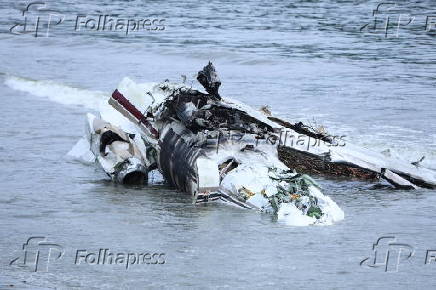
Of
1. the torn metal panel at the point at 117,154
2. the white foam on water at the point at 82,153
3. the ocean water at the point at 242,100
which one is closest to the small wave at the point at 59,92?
the ocean water at the point at 242,100

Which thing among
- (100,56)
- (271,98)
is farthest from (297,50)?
(271,98)

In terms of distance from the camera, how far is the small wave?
22797 millimetres

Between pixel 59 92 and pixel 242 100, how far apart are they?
15.2ft

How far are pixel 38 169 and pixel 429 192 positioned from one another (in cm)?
608

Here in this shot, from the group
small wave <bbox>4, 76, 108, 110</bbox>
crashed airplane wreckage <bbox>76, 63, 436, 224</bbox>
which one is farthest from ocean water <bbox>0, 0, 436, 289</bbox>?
crashed airplane wreckage <bbox>76, 63, 436, 224</bbox>

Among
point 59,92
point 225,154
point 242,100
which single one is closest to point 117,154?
point 225,154

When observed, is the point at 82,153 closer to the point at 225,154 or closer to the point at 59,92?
the point at 225,154

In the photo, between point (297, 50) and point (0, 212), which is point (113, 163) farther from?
point (297, 50)

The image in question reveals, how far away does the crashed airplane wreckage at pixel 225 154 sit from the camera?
41.5ft

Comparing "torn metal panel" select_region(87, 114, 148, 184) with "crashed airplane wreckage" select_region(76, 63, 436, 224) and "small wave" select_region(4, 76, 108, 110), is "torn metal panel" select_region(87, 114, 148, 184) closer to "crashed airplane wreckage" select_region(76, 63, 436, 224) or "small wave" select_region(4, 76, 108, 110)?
"crashed airplane wreckage" select_region(76, 63, 436, 224)

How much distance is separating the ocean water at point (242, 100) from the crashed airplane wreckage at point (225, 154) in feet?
0.87

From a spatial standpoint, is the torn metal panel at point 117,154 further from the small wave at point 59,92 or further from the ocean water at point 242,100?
the small wave at point 59,92

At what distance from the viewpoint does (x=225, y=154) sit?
13422mm

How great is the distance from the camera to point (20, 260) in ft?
36.1
